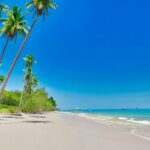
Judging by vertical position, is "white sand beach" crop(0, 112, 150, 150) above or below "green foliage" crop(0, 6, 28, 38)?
below

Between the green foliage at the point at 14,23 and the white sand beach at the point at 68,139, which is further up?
the green foliage at the point at 14,23

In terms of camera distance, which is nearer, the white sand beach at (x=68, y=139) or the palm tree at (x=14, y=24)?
the white sand beach at (x=68, y=139)

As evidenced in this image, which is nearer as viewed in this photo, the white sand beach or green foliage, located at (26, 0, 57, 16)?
the white sand beach

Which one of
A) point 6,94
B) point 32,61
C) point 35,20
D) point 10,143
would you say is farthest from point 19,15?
point 6,94

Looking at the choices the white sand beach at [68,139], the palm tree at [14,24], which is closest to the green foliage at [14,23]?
the palm tree at [14,24]

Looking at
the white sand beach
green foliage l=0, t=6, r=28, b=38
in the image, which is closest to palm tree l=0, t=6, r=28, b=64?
green foliage l=0, t=6, r=28, b=38

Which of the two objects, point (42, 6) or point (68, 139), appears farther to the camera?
point (42, 6)

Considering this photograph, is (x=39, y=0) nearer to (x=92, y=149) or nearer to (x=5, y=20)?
(x=5, y=20)

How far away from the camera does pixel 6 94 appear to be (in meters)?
85.1

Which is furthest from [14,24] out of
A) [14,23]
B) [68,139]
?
[68,139]

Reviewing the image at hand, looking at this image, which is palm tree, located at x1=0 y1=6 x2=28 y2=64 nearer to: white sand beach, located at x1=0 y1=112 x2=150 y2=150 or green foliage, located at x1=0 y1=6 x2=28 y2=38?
green foliage, located at x1=0 y1=6 x2=28 y2=38

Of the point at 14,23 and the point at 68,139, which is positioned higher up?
the point at 14,23

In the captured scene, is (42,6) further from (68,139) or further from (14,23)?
(68,139)

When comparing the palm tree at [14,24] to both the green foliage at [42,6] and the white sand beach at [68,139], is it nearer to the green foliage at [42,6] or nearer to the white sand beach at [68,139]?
the green foliage at [42,6]
